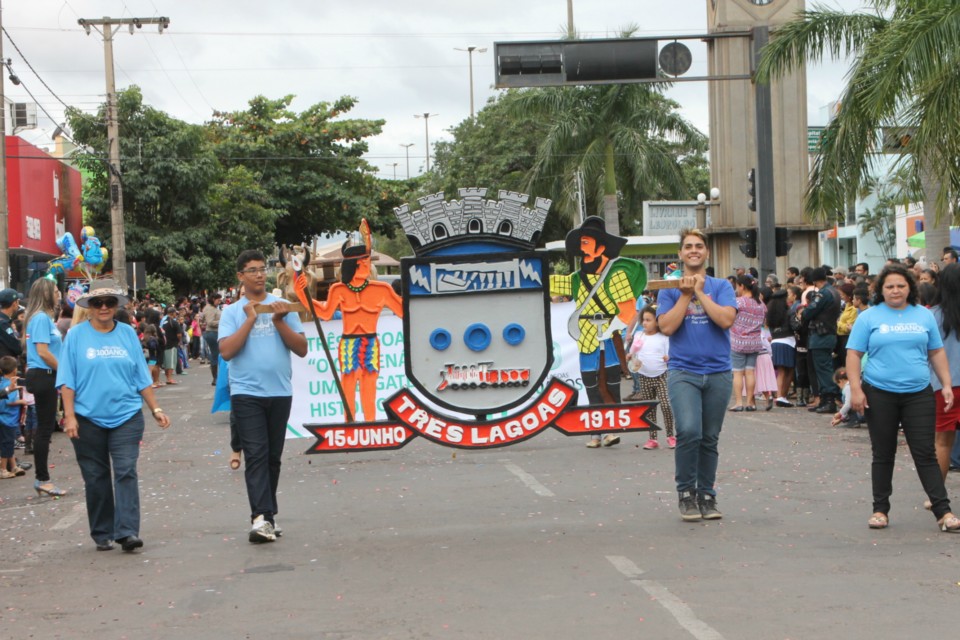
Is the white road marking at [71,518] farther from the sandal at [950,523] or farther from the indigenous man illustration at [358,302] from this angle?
the sandal at [950,523]

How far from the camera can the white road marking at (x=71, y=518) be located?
10023mm

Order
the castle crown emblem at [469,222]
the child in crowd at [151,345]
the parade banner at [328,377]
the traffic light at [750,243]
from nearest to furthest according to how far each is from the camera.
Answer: the castle crown emblem at [469,222] → the parade banner at [328,377] → the traffic light at [750,243] → the child in crowd at [151,345]

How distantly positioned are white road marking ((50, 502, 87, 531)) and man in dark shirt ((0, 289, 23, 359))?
2737 millimetres

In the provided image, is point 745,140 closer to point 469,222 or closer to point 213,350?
point 213,350

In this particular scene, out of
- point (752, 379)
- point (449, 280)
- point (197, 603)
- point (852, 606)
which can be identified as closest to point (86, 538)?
point (197, 603)

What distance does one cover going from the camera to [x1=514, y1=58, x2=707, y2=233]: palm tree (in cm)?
3588

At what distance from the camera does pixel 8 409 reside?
12.9 meters

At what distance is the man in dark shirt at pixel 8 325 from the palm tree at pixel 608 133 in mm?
23952

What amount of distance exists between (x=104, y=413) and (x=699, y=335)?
4.15 m

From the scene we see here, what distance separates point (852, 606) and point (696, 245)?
3.09 m

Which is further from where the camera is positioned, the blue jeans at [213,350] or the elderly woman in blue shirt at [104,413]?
the blue jeans at [213,350]

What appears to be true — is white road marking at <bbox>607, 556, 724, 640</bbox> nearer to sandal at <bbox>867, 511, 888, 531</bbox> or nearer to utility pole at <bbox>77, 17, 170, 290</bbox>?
sandal at <bbox>867, 511, 888, 531</bbox>

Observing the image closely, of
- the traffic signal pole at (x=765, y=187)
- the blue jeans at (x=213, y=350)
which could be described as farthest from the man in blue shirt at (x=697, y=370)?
the traffic signal pole at (x=765, y=187)

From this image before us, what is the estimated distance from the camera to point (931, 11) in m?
16.1
